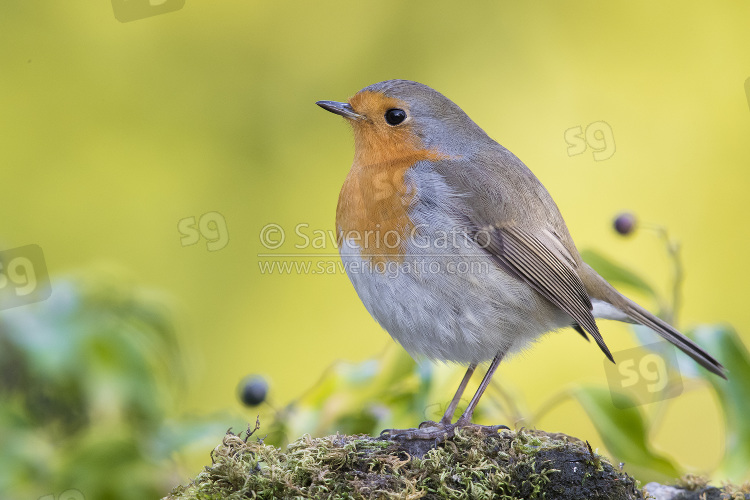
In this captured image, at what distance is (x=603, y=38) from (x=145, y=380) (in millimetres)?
4262

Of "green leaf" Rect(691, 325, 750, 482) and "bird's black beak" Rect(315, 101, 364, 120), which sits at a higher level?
"bird's black beak" Rect(315, 101, 364, 120)

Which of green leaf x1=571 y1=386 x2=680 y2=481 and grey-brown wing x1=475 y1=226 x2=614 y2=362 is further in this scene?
grey-brown wing x1=475 y1=226 x2=614 y2=362

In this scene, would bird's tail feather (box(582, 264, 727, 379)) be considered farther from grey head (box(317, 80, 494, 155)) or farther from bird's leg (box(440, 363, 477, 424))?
grey head (box(317, 80, 494, 155))

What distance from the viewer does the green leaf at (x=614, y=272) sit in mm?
3230

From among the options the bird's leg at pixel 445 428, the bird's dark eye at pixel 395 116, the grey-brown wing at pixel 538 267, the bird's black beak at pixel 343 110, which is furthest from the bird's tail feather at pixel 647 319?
the bird's black beak at pixel 343 110

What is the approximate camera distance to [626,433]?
9.38 feet

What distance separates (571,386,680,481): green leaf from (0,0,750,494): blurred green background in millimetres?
2114

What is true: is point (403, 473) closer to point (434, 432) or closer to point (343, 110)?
point (434, 432)

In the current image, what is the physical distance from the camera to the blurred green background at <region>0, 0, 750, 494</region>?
5195 mm

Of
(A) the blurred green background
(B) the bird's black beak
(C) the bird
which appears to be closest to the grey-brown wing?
(C) the bird

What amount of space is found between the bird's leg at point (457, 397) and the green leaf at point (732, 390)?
3.01 feet

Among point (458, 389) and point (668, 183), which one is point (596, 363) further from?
point (458, 389)

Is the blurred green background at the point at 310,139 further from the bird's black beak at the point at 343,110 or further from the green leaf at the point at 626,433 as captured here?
the green leaf at the point at 626,433

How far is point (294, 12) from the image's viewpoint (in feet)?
18.3
